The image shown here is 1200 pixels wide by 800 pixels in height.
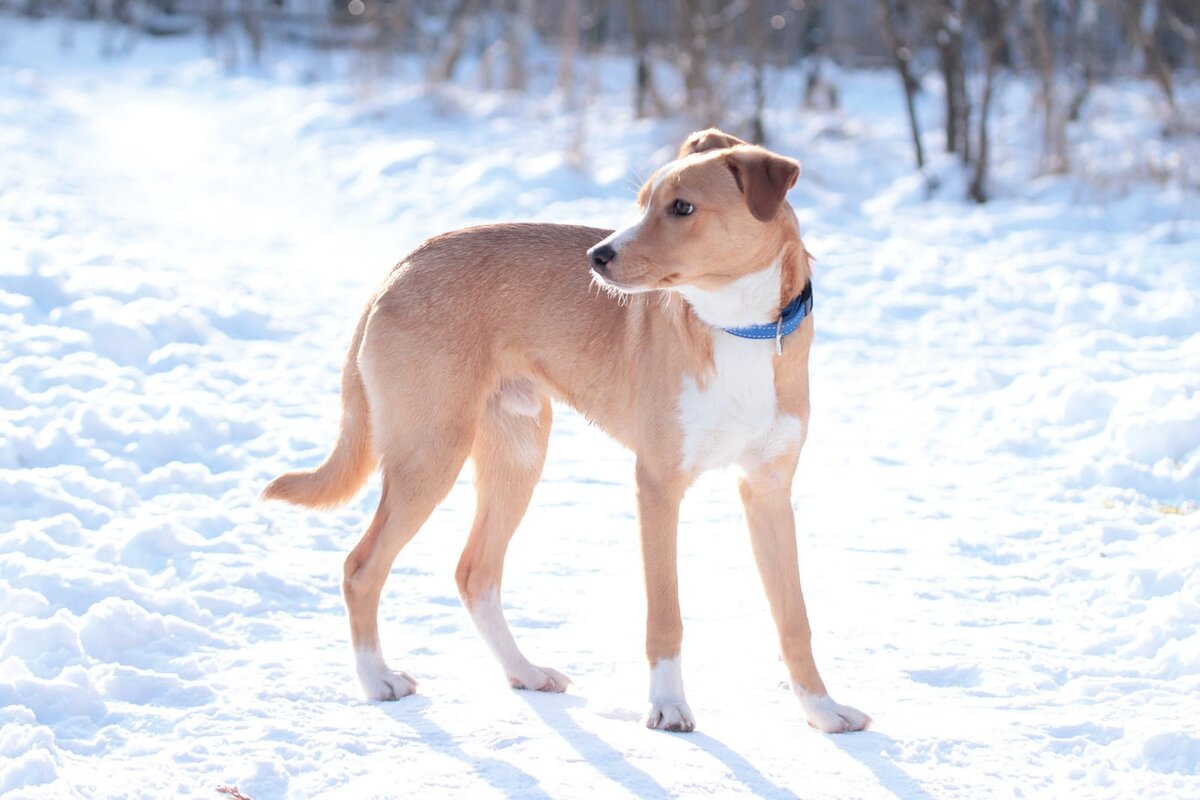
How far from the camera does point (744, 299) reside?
388 cm

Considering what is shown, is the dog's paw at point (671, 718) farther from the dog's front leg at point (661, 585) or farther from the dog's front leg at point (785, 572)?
the dog's front leg at point (785, 572)

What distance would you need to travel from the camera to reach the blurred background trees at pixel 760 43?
13.0 m

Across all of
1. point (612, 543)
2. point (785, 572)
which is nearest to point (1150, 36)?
→ point (612, 543)

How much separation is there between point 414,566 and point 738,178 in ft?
7.26

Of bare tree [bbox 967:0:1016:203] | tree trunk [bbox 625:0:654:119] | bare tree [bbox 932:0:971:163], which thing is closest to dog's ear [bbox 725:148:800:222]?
bare tree [bbox 967:0:1016:203]

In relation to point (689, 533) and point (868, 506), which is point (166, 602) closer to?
point (689, 533)

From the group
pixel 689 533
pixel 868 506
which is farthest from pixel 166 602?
pixel 868 506

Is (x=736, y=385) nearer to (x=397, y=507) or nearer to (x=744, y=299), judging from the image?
(x=744, y=299)

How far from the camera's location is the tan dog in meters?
3.84

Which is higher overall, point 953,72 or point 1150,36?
point 1150,36

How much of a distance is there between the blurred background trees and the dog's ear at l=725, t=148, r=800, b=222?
8.83 meters

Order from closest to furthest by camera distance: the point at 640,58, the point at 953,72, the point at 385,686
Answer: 1. the point at 385,686
2. the point at 953,72
3. the point at 640,58

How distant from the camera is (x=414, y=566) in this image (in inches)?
204

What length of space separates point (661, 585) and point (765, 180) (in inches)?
48.9
